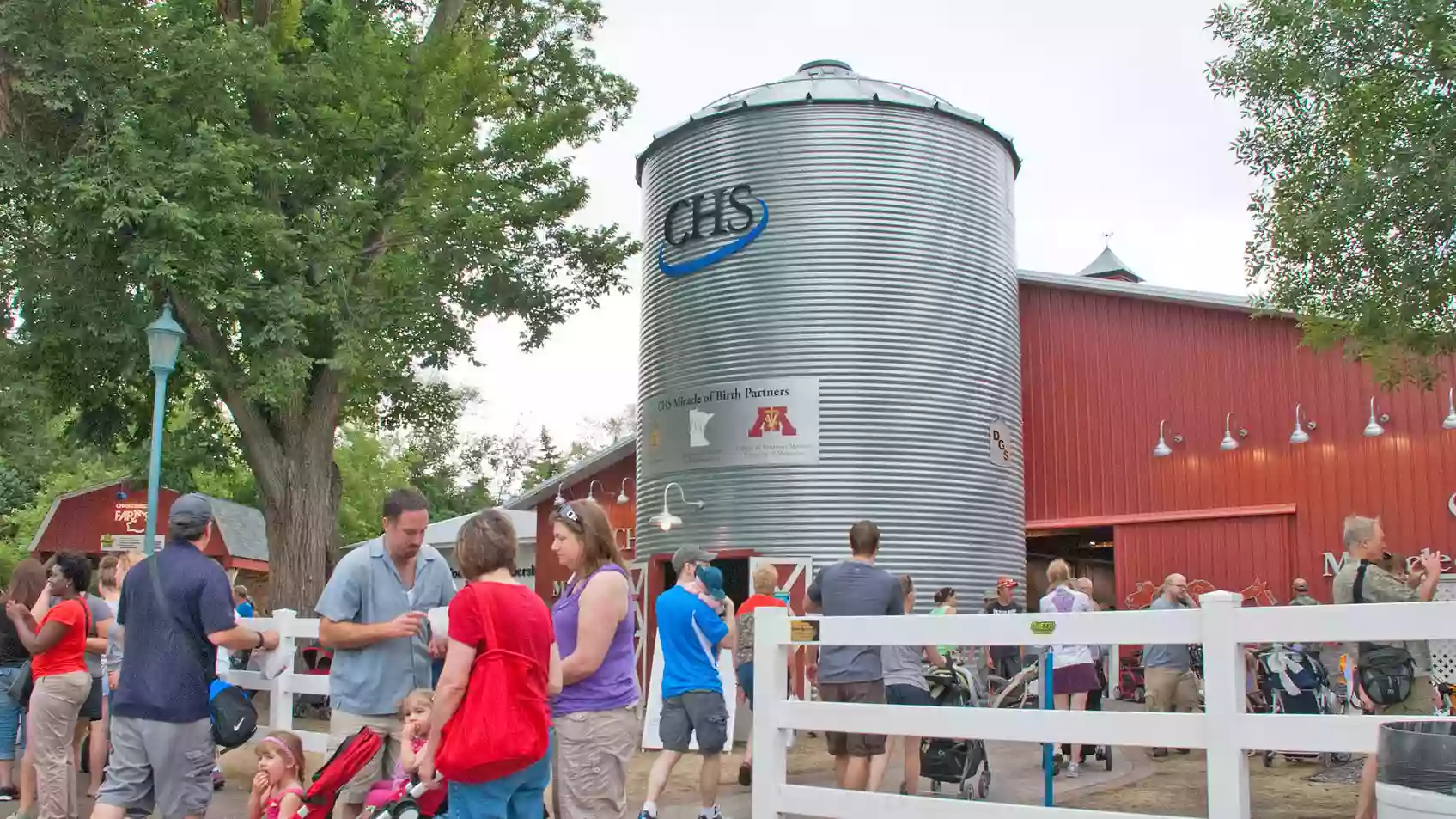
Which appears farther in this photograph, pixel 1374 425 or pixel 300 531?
pixel 1374 425

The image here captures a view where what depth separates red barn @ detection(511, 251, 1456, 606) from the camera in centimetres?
1661

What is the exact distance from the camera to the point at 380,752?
19.0ft

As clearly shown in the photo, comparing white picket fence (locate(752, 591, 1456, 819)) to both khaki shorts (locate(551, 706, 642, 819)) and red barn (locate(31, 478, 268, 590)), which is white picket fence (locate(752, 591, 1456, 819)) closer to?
khaki shorts (locate(551, 706, 642, 819))

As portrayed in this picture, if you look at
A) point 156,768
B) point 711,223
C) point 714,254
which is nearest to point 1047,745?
point 156,768

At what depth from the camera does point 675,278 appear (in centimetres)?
1808

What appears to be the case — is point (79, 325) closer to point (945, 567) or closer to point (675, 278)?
point (675, 278)

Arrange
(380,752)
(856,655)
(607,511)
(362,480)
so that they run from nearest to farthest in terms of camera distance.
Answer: (380,752)
(856,655)
(607,511)
(362,480)

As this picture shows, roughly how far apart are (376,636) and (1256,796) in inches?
275

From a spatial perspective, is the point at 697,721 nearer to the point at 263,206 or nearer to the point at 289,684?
the point at 289,684

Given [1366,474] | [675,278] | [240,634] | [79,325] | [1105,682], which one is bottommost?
[1105,682]

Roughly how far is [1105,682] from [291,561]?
35.5 ft

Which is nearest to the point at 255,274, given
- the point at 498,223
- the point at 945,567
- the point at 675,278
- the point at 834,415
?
the point at 498,223

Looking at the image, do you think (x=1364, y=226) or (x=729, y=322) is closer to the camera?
(x=1364, y=226)

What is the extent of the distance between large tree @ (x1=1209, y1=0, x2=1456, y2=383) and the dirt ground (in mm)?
3952
